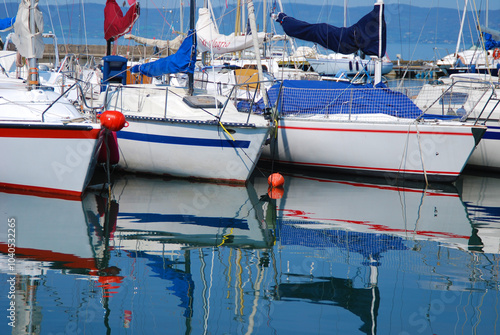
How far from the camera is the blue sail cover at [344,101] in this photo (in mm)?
13344

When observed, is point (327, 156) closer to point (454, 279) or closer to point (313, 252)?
point (313, 252)

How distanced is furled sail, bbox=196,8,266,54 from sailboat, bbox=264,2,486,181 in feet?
4.23

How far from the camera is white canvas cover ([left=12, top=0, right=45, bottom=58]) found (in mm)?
11219

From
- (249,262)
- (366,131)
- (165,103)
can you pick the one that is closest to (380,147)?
(366,131)

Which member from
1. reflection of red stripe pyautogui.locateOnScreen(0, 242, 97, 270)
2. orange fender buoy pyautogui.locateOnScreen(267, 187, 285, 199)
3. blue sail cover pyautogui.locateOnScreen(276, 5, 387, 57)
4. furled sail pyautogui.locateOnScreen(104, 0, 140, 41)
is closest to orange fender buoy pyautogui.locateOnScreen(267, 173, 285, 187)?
orange fender buoy pyautogui.locateOnScreen(267, 187, 285, 199)

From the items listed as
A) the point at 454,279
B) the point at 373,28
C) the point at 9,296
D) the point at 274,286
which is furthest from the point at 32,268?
the point at 373,28

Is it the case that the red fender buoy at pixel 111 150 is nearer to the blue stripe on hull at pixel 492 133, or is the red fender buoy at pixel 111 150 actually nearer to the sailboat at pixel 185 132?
the sailboat at pixel 185 132

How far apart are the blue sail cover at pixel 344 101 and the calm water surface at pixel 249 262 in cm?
221

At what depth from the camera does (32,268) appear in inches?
286

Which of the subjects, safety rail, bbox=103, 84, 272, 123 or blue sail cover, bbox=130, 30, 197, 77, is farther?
blue sail cover, bbox=130, 30, 197, 77

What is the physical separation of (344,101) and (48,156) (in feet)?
21.4

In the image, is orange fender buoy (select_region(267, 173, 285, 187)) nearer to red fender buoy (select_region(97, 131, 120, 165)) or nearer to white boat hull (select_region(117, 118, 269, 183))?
white boat hull (select_region(117, 118, 269, 183))

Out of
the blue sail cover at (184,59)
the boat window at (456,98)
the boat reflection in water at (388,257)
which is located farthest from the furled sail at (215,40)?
the boat window at (456,98)

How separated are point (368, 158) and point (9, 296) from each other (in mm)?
8564
